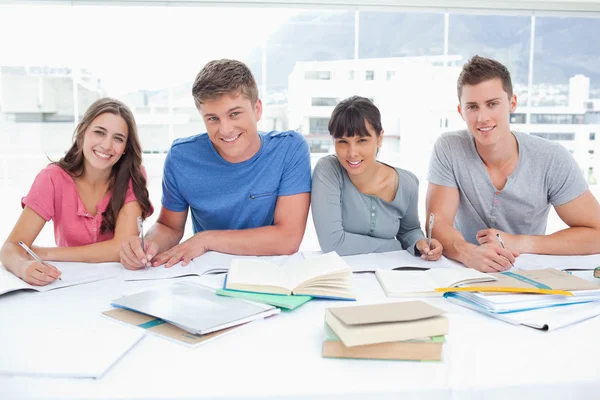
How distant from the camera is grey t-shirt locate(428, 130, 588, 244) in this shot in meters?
1.69

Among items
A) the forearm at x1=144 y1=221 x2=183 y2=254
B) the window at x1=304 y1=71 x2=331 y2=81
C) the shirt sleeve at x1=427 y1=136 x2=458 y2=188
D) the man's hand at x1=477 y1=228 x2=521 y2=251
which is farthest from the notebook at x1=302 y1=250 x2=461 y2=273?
the window at x1=304 y1=71 x2=331 y2=81

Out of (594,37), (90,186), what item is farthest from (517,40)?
(90,186)

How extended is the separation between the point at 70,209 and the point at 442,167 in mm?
1261

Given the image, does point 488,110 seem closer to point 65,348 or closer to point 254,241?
point 254,241

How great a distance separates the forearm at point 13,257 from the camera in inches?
51.1

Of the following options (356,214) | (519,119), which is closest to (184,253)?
(356,214)

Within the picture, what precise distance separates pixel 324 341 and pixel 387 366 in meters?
0.11

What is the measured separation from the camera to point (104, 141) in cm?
166

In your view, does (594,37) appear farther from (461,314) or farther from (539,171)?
(461,314)

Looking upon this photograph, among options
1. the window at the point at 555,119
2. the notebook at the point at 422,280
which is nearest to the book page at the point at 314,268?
the notebook at the point at 422,280

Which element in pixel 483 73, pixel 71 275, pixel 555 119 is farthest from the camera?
pixel 555 119

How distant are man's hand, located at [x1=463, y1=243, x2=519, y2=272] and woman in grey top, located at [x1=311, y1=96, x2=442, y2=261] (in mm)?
207

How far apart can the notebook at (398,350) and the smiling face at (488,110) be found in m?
1.02

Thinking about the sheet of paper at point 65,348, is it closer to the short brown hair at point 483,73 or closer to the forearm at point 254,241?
the forearm at point 254,241
